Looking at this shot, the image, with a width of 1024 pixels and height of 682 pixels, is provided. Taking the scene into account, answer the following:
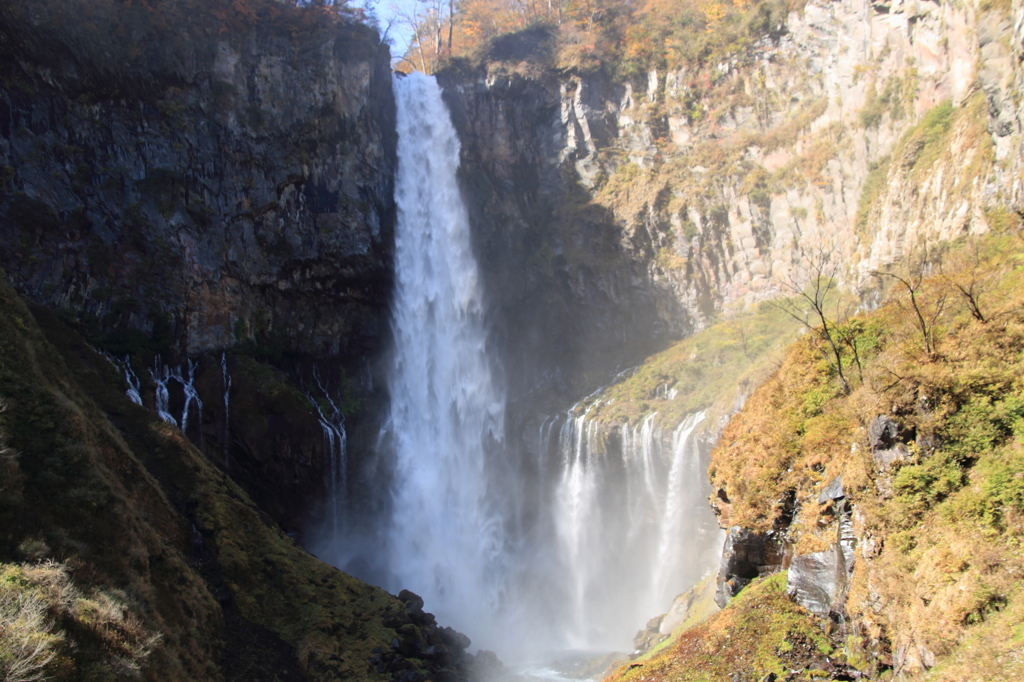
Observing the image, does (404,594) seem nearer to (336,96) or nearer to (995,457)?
(995,457)

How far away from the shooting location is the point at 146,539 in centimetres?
1427

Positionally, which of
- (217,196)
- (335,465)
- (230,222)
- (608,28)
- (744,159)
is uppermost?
(608,28)

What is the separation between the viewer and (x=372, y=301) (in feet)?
105

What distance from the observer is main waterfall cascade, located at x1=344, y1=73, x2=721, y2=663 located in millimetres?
26766

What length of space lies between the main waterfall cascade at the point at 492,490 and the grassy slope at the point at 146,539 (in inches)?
367

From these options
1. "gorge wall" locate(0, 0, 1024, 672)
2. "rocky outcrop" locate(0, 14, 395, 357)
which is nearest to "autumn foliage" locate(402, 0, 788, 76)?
"gorge wall" locate(0, 0, 1024, 672)

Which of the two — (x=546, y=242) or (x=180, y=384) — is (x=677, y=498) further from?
(x=180, y=384)

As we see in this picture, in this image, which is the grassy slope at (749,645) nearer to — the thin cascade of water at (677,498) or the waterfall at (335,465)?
the thin cascade of water at (677,498)

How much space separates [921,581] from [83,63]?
107 ft

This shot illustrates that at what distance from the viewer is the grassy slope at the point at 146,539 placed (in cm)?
1199

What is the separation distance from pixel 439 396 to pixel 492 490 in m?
5.96

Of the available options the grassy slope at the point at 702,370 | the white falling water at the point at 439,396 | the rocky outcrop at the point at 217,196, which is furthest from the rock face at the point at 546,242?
Result: the rocky outcrop at the point at 217,196

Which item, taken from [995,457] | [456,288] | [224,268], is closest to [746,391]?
[995,457]

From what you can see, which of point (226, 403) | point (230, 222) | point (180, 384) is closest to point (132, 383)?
point (180, 384)
